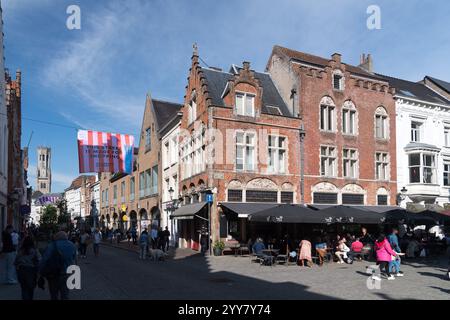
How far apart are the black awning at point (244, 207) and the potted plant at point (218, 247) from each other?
1942 millimetres

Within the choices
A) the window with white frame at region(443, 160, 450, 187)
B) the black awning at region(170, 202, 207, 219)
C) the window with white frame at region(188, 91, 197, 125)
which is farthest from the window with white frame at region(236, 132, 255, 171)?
the window with white frame at region(443, 160, 450, 187)

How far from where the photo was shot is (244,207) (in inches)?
1002

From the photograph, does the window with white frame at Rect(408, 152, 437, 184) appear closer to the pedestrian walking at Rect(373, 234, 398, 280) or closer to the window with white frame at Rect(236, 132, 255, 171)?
the window with white frame at Rect(236, 132, 255, 171)

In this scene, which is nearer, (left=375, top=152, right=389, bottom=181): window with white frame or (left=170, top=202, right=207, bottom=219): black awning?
(left=170, top=202, right=207, bottom=219): black awning

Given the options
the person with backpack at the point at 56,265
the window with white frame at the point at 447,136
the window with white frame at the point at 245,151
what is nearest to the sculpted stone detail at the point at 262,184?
the window with white frame at the point at 245,151

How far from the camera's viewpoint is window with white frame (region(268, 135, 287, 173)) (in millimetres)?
27906

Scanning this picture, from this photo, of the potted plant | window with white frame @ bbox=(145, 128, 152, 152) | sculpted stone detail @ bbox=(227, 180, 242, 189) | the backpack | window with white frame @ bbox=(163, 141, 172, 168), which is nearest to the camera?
the backpack

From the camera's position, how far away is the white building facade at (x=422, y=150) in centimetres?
3219

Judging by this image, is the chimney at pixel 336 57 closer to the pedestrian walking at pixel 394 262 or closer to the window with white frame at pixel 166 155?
the window with white frame at pixel 166 155

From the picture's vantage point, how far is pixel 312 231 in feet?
93.0

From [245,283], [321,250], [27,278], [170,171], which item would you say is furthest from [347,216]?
[170,171]

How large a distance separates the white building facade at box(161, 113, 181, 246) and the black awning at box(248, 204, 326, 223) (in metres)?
12.5

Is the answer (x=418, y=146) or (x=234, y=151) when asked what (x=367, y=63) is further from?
(x=234, y=151)

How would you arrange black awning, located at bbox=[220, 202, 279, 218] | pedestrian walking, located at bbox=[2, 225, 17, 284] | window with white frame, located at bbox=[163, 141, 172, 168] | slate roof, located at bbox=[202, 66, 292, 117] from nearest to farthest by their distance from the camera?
pedestrian walking, located at bbox=[2, 225, 17, 284] → black awning, located at bbox=[220, 202, 279, 218] → slate roof, located at bbox=[202, 66, 292, 117] → window with white frame, located at bbox=[163, 141, 172, 168]
